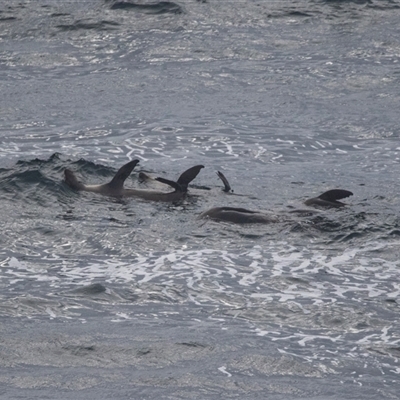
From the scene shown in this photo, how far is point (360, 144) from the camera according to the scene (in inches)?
550

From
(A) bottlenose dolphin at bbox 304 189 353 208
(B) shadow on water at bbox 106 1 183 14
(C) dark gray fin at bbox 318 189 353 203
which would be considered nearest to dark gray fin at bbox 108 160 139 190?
(A) bottlenose dolphin at bbox 304 189 353 208

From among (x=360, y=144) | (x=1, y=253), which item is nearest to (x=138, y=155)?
(x=360, y=144)

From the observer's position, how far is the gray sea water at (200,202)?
7027 millimetres

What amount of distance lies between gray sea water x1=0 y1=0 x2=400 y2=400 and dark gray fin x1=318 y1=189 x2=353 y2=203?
25 centimetres

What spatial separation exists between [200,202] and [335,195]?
1.53 m

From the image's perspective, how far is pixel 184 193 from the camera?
1147 cm

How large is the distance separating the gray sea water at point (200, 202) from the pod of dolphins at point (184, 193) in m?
0.13

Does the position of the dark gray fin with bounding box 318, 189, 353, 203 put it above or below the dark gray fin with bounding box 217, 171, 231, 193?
above

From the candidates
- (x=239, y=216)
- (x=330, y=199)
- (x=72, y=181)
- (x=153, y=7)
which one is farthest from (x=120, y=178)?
(x=153, y=7)

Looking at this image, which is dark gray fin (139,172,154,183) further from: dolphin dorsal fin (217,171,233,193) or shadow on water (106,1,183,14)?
shadow on water (106,1,183,14)

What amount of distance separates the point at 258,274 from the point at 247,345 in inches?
Result: 63.8

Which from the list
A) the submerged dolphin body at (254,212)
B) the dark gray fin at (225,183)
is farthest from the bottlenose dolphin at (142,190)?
the submerged dolphin body at (254,212)

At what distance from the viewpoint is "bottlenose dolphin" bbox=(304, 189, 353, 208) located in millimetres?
10719

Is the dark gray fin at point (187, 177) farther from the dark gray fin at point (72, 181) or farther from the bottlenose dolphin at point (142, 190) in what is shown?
the dark gray fin at point (72, 181)
